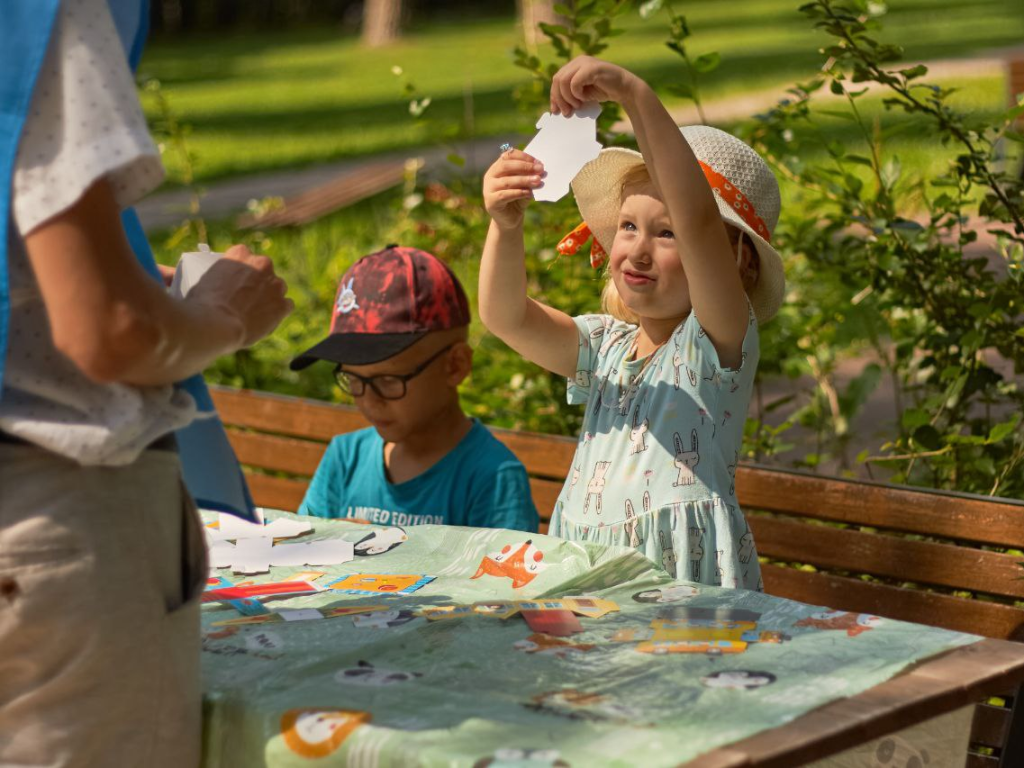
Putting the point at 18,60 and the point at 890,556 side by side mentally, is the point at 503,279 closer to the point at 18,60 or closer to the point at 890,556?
the point at 890,556

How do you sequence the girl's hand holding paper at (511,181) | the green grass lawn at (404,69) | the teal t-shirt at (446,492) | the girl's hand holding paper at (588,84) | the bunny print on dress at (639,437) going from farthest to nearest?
the green grass lawn at (404,69), the teal t-shirt at (446,492), the bunny print on dress at (639,437), the girl's hand holding paper at (511,181), the girl's hand holding paper at (588,84)

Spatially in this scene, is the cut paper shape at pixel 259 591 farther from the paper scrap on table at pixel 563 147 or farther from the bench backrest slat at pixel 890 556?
the bench backrest slat at pixel 890 556

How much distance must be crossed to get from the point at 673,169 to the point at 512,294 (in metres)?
0.55

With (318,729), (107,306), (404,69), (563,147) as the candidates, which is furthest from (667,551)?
(404,69)

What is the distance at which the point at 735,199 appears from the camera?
2.71 meters

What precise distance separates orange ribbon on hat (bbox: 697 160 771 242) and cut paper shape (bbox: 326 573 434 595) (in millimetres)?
901

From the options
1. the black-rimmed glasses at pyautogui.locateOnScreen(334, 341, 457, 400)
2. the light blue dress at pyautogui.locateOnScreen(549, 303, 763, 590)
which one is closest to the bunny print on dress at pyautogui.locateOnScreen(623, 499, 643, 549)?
the light blue dress at pyautogui.locateOnScreen(549, 303, 763, 590)

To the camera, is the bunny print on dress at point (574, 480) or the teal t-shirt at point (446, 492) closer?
the bunny print on dress at point (574, 480)

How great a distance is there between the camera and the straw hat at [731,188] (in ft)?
8.87

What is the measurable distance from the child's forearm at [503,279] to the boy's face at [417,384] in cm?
30

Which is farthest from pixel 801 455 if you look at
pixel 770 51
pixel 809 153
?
pixel 770 51

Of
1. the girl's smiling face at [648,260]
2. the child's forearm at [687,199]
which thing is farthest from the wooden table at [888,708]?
the girl's smiling face at [648,260]

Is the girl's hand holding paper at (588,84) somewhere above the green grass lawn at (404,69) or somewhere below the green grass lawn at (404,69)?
below

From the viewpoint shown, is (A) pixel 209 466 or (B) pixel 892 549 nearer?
(A) pixel 209 466
